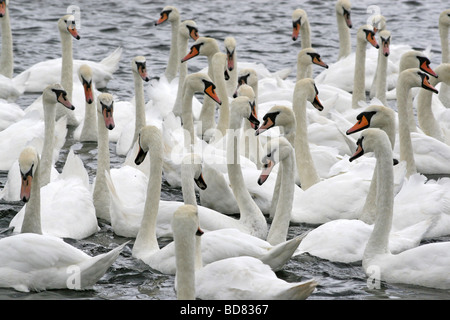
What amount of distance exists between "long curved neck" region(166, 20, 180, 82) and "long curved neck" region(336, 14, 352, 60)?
9.22ft

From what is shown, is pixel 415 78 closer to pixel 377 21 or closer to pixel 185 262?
pixel 377 21

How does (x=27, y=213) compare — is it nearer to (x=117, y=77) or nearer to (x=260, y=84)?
(x=260, y=84)

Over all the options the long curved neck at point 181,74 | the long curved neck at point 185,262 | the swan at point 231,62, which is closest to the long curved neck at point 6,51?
the long curved neck at point 181,74

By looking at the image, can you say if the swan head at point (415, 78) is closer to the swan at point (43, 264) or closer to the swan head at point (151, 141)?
the swan head at point (151, 141)

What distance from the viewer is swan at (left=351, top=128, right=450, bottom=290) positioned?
849 cm

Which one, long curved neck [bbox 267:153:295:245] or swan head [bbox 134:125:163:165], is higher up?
swan head [bbox 134:125:163:165]

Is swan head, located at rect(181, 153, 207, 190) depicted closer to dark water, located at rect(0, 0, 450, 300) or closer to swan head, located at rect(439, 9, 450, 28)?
dark water, located at rect(0, 0, 450, 300)

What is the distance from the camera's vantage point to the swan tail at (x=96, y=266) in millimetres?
8195

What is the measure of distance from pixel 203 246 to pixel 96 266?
0.95 meters

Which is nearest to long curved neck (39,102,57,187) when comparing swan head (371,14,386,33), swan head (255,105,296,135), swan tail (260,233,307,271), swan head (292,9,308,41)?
swan head (255,105,296,135)

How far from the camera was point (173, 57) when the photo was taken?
16.1m

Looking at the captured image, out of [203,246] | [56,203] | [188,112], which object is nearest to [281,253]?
[203,246]
